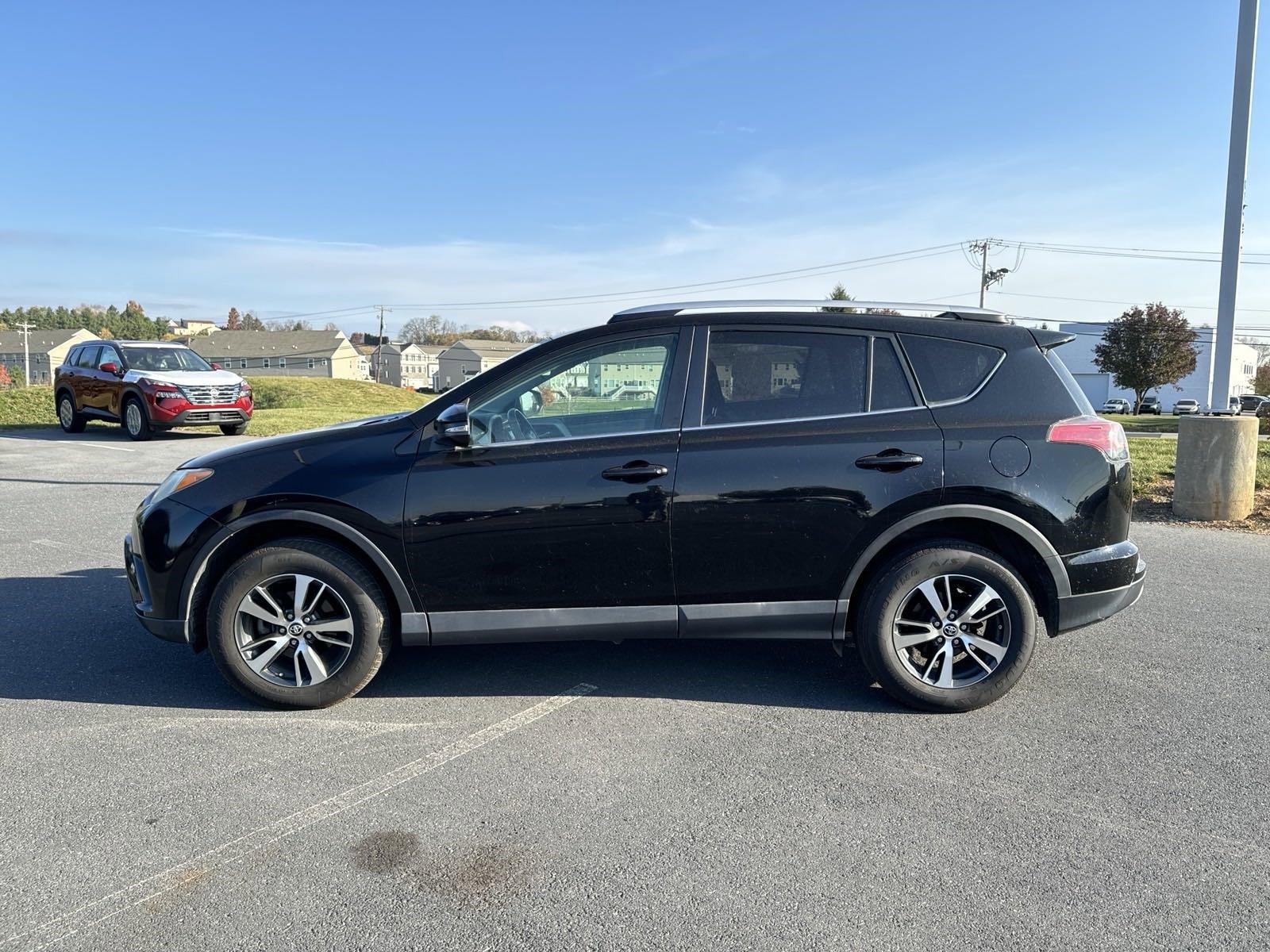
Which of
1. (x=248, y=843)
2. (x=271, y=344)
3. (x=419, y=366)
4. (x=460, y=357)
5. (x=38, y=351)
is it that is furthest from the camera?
(x=419, y=366)

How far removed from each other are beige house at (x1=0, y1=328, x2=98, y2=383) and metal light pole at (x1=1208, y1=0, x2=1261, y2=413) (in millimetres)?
117225

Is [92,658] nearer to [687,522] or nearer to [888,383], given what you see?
[687,522]

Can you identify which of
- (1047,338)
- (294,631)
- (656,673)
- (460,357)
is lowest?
(656,673)

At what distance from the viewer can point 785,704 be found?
441cm

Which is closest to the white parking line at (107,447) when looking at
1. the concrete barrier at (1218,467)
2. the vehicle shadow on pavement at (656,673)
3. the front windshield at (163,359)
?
the front windshield at (163,359)

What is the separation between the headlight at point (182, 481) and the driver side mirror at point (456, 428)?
1143 millimetres

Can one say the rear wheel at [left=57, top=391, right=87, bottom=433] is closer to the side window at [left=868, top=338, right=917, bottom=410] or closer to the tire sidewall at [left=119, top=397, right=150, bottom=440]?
the tire sidewall at [left=119, top=397, right=150, bottom=440]

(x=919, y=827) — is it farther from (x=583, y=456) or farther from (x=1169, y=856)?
(x=583, y=456)

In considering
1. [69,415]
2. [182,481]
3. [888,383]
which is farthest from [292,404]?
[888,383]

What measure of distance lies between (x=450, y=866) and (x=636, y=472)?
6.08ft

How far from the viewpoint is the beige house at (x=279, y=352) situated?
102m

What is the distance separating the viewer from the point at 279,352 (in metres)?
103

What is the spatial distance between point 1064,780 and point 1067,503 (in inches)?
50.3

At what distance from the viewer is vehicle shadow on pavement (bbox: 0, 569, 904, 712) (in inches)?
179
